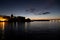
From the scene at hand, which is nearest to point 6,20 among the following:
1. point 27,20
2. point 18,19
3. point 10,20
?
point 10,20

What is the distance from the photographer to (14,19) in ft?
529

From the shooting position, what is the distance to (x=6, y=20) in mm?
163125

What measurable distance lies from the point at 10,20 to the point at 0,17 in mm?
17397

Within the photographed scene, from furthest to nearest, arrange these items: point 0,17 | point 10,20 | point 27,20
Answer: point 27,20, point 10,20, point 0,17

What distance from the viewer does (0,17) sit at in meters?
149

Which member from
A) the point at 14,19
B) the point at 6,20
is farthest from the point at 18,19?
the point at 6,20

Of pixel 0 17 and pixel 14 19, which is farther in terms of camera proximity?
pixel 14 19

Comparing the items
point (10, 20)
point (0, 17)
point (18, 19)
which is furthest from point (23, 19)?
point (0, 17)

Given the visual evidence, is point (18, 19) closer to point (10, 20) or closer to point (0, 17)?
point (10, 20)

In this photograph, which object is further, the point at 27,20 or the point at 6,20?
the point at 27,20

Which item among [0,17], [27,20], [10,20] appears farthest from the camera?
[27,20]

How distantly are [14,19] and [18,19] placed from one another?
7.96 meters

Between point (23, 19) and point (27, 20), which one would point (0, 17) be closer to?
point (23, 19)

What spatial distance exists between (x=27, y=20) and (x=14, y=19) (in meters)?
25.2
